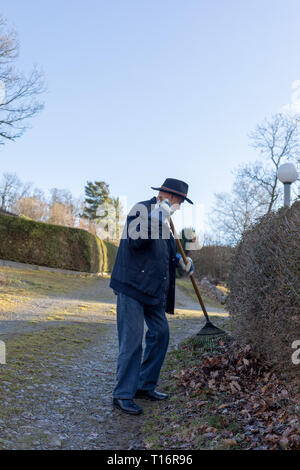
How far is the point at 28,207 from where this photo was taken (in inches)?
1821

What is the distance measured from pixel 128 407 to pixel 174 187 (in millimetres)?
2118

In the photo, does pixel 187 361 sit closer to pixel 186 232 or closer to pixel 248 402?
pixel 248 402

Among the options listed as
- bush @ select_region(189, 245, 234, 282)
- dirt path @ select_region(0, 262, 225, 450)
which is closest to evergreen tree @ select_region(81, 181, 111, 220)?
bush @ select_region(189, 245, 234, 282)

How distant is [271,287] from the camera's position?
3.75 m

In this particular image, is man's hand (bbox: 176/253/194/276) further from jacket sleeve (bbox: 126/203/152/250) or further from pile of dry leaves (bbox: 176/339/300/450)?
pile of dry leaves (bbox: 176/339/300/450)

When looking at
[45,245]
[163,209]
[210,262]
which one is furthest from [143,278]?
[210,262]

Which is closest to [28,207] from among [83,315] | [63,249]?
[63,249]

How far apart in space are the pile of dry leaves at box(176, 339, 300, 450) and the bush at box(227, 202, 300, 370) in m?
0.19

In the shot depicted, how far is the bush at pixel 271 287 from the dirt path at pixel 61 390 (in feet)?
4.24

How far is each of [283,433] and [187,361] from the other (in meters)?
2.47

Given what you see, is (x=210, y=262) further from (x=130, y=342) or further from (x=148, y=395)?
(x=130, y=342)

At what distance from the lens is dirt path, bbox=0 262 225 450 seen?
3.03 meters

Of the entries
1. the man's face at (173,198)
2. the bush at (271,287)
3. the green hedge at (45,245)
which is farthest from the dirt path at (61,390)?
the green hedge at (45,245)

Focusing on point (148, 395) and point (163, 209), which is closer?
point (163, 209)
